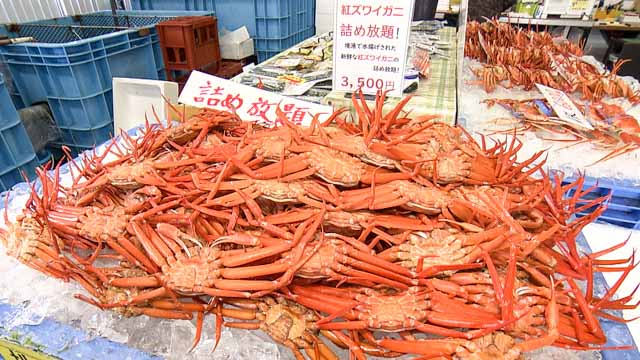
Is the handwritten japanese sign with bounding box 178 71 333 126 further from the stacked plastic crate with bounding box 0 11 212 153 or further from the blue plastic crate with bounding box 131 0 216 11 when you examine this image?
the blue plastic crate with bounding box 131 0 216 11

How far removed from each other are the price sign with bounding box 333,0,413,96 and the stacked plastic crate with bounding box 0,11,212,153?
188 centimetres

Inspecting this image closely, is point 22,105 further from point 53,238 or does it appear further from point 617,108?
point 617,108

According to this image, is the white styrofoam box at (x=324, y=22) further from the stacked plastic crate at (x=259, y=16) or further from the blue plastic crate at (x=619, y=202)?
the blue plastic crate at (x=619, y=202)

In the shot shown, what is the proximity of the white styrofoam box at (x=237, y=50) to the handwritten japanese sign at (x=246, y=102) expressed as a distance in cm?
224

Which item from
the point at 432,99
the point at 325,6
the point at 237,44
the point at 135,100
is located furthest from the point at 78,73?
the point at 325,6

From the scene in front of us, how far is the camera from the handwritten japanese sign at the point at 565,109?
1.91m

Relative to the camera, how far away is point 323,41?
3.49 meters

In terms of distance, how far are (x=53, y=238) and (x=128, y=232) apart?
9.8 inches

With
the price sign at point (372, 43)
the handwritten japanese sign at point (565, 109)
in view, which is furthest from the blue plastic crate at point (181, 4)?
the handwritten japanese sign at point (565, 109)

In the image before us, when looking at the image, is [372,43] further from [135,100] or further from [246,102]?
[135,100]

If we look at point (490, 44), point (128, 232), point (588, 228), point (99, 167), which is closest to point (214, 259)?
point (128, 232)

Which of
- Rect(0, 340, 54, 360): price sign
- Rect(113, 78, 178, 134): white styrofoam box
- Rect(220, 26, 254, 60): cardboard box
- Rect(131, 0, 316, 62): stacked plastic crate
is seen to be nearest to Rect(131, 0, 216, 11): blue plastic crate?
Rect(131, 0, 316, 62): stacked plastic crate

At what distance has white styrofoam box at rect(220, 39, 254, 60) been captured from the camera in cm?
385

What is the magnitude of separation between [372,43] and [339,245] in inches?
36.8
